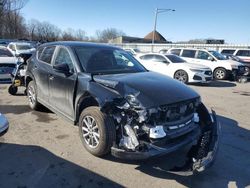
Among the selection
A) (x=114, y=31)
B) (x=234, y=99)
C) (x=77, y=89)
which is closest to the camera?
(x=77, y=89)

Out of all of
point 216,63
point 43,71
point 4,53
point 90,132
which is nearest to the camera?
point 90,132

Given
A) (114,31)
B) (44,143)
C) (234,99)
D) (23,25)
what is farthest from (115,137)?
(114,31)

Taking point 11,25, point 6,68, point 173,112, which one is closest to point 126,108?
point 173,112

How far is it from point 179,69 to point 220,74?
4146 millimetres

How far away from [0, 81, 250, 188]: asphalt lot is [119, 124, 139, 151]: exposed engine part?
0.47 meters

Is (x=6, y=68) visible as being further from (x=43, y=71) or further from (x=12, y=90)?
(x=43, y=71)

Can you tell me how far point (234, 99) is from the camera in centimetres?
996

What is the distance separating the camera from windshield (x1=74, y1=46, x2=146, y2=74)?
16.4 feet

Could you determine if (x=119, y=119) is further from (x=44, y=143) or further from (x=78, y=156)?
(x=44, y=143)

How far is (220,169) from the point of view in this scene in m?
4.16

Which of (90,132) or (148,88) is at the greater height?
(148,88)

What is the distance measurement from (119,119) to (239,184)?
1.92 m

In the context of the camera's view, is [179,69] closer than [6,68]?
No

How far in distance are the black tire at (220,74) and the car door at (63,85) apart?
12568 mm
